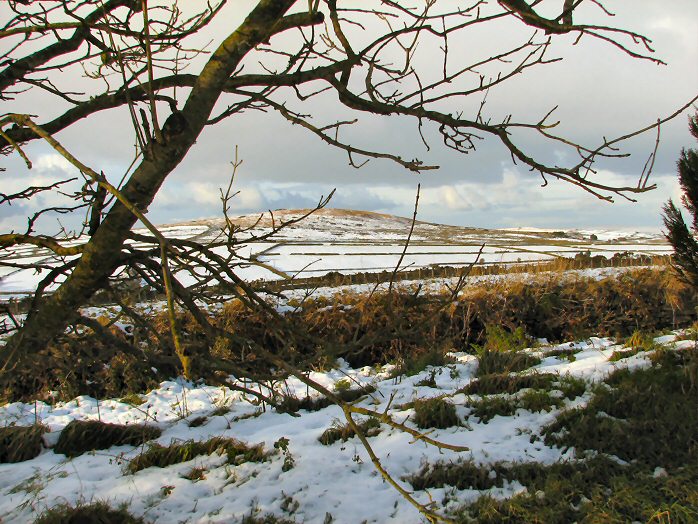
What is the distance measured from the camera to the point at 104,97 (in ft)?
7.81

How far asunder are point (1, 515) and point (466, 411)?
372 cm

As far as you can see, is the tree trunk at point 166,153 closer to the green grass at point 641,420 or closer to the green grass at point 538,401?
the green grass at point 641,420

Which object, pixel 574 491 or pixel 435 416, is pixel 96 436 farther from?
pixel 574 491

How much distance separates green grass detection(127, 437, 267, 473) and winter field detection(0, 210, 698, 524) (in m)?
0.01

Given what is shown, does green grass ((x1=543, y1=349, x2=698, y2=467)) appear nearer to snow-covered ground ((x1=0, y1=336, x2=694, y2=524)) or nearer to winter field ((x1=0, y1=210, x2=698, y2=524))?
winter field ((x1=0, y1=210, x2=698, y2=524))

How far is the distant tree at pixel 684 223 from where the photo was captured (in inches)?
262

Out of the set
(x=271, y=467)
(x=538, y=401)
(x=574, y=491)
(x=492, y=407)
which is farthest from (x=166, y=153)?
(x=538, y=401)

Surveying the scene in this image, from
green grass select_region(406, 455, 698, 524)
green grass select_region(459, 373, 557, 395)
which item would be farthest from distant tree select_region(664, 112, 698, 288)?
green grass select_region(406, 455, 698, 524)

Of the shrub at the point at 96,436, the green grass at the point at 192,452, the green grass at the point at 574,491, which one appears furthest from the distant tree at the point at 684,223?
the shrub at the point at 96,436

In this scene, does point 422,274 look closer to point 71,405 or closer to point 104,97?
point 71,405

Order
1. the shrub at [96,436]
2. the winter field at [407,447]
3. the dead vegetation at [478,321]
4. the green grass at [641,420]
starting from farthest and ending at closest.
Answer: the dead vegetation at [478,321], the shrub at [96,436], the green grass at [641,420], the winter field at [407,447]

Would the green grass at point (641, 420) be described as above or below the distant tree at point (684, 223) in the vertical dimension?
below

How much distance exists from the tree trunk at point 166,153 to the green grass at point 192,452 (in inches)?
92.7

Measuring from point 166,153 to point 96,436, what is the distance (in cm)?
378
